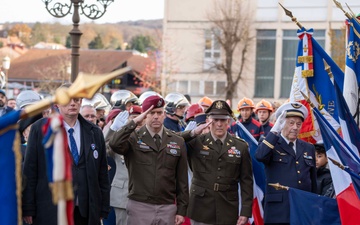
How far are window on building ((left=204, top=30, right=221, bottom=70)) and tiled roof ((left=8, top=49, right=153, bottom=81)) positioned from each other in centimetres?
2195

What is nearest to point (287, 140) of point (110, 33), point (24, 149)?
point (24, 149)

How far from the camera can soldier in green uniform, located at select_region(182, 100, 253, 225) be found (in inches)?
343

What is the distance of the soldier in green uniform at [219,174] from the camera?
870 cm

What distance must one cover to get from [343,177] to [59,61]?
71.6m

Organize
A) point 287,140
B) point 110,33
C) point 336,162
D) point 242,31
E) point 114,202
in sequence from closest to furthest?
point 336,162, point 287,140, point 114,202, point 242,31, point 110,33

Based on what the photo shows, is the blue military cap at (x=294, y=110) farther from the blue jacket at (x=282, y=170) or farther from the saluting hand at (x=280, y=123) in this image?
the blue jacket at (x=282, y=170)

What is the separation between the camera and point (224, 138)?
8812 millimetres

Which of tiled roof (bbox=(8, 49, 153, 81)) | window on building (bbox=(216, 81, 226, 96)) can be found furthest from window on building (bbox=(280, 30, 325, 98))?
tiled roof (bbox=(8, 49, 153, 81))

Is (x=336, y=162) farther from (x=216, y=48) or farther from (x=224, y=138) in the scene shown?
(x=216, y=48)

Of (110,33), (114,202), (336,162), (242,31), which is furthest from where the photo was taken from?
(110,33)

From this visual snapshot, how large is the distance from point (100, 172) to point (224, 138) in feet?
5.32

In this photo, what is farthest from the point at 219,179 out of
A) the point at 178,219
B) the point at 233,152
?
the point at 178,219

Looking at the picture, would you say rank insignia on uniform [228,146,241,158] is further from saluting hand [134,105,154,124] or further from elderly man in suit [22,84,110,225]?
elderly man in suit [22,84,110,225]

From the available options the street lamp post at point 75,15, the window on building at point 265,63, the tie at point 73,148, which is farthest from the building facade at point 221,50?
the tie at point 73,148
